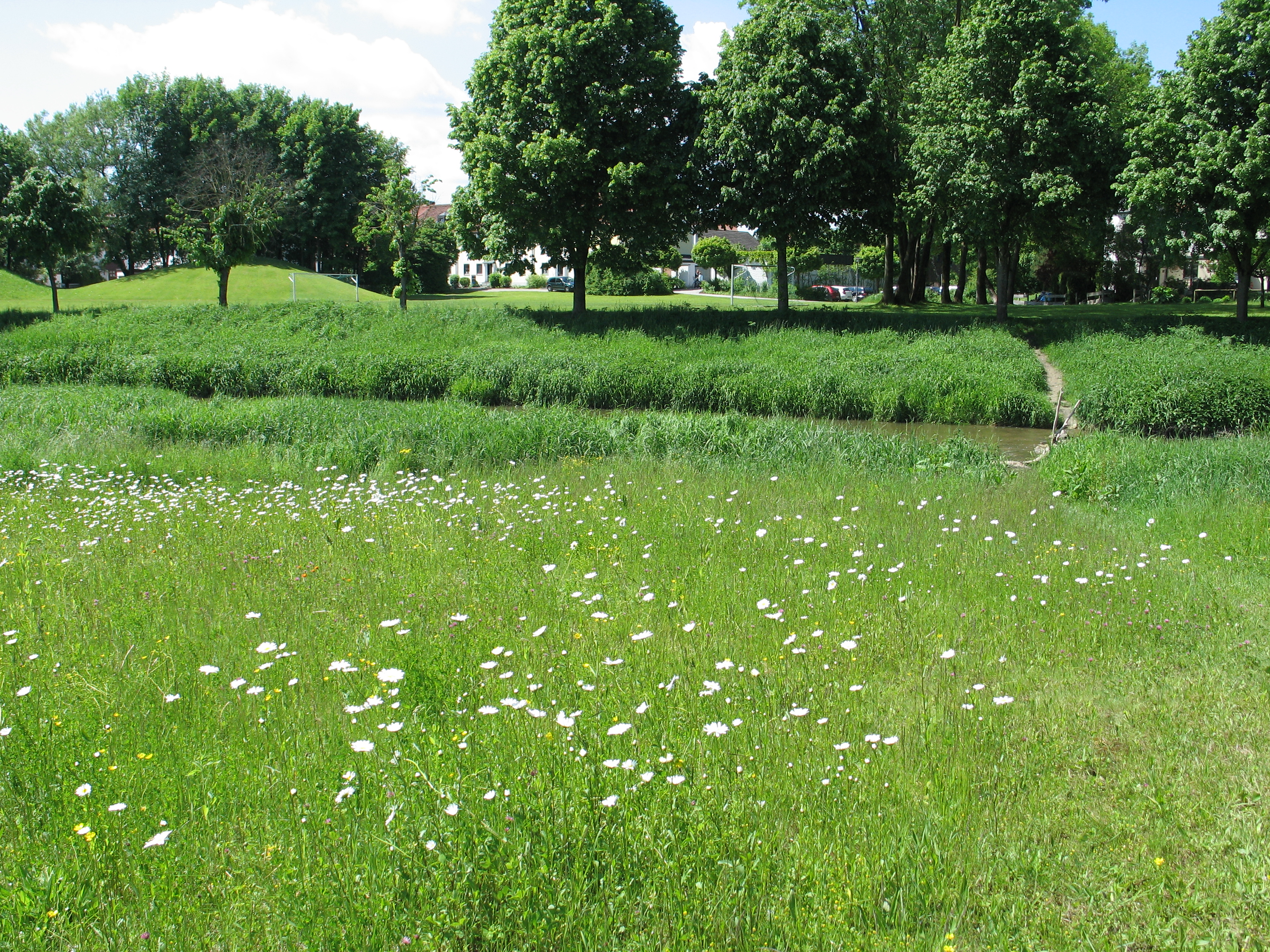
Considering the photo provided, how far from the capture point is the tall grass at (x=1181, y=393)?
18859 millimetres

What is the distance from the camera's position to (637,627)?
5562 millimetres

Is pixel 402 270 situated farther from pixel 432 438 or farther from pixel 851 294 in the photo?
pixel 851 294

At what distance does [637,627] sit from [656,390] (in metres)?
19.1

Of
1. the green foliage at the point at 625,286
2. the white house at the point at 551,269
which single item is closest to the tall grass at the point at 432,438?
the green foliage at the point at 625,286

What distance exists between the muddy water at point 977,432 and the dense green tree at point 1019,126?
33.8 feet

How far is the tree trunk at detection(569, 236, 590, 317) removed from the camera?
31.8m

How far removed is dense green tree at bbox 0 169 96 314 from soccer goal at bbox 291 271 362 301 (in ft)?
35.4

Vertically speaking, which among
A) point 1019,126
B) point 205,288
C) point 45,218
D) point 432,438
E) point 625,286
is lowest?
point 432,438

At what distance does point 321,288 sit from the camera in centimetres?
5456

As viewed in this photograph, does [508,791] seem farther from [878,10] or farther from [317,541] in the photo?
[878,10]

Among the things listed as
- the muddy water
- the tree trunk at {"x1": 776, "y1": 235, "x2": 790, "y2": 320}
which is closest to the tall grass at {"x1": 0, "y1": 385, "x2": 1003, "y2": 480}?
the muddy water

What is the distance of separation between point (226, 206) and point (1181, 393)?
130 feet

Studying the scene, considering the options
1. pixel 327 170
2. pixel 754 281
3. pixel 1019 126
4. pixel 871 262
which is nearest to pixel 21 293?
pixel 327 170

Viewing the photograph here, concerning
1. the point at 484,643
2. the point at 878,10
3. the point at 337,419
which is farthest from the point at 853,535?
the point at 878,10
